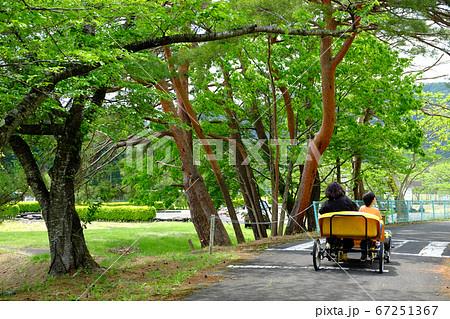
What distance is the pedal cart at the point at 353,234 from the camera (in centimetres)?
648

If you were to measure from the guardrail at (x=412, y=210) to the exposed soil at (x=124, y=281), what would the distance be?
1414cm

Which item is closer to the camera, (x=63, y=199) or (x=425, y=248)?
(x=63, y=199)

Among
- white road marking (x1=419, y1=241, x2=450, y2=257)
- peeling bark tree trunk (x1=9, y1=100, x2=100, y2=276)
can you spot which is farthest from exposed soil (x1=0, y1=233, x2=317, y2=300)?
white road marking (x1=419, y1=241, x2=450, y2=257)

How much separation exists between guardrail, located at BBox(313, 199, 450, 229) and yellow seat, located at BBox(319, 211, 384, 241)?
1449cm

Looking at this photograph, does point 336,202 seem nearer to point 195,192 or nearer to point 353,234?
point 353,234

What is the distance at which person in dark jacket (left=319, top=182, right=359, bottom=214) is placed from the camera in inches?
271

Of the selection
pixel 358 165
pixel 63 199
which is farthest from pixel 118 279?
pixel 358 165

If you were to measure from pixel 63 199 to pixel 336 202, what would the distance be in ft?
17.5

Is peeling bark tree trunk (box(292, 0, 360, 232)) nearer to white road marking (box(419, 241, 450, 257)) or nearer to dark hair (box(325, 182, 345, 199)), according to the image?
white road marking (box(419, 241, 450, 257))

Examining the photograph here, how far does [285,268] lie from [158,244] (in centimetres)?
1394

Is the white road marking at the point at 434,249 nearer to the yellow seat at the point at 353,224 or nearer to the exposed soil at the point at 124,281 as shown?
the yellow seat at the point at 353,224

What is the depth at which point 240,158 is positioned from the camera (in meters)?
17.8

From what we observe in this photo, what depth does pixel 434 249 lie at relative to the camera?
31.8 feet

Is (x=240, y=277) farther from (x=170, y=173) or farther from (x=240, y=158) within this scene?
(x=170, y=173)
